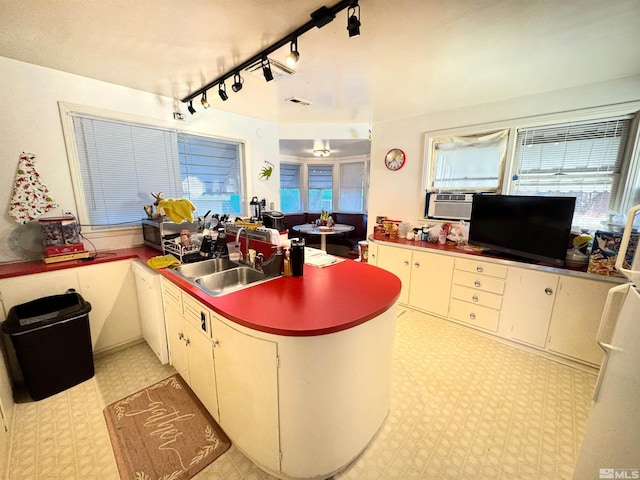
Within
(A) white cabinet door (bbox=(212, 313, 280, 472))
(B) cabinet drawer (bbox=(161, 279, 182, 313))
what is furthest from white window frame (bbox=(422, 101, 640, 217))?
(B) cabinet drawer (bbox=(161, 279, 182, 313))

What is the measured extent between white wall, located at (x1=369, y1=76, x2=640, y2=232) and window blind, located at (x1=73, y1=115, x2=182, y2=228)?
277 cm

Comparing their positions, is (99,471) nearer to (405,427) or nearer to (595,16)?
(405,427)

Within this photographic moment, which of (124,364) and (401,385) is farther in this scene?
(124,364)

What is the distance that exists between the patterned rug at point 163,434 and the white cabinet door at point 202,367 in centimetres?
14

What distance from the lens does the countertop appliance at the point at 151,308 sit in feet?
6.59

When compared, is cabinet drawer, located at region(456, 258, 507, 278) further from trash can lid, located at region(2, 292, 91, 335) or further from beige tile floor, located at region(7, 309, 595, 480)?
trash can lid, located at region(2, 292, 91, 335)

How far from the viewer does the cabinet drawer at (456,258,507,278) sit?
8.05ft

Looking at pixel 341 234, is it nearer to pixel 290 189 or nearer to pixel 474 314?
pixel 290 189

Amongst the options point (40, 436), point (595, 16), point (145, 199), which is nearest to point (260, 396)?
point (40, 436)

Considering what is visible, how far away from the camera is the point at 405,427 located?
1.62 meters

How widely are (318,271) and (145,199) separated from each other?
221 centimetres

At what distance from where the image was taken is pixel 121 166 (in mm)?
2531

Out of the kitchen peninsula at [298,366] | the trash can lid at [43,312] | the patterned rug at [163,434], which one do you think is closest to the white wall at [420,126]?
the kitchen peninsula at [298,366]

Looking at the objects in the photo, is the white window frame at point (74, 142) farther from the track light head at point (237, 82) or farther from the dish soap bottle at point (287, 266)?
the dish soap bottle at point (287, 266)
